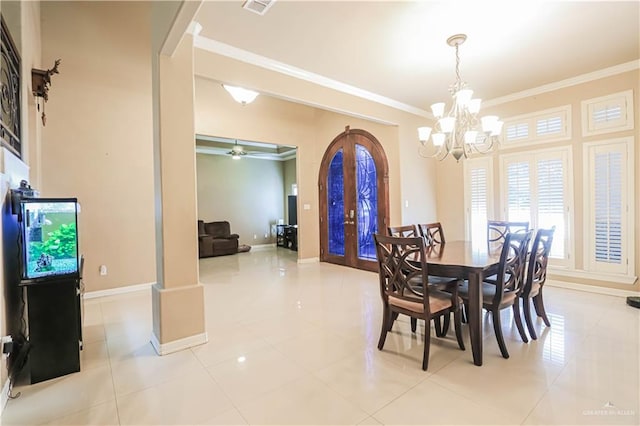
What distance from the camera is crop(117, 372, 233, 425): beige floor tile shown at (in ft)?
5.91

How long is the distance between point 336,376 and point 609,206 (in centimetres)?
440

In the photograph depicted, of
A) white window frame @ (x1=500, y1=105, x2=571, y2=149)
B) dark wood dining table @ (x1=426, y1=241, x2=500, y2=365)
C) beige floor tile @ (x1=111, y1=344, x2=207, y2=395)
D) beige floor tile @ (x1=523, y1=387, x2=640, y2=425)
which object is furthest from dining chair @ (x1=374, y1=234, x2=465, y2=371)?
white window frame @ (x1=500, y1=105, x2=571, y2=149)

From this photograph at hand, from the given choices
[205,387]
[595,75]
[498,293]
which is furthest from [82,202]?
[595,75]

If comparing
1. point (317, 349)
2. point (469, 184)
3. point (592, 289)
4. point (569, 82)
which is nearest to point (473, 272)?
point (317, 349)

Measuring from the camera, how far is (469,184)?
5.49 meters

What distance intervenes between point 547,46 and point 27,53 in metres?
5.45

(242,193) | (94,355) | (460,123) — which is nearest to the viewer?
(94,355)

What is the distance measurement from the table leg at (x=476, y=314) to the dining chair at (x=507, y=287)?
Result: 200mm

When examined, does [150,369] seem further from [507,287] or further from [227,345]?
[507,287]

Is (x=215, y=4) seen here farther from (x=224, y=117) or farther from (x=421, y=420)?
(x=421, y=420)

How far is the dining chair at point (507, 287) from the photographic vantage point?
2.45 meters

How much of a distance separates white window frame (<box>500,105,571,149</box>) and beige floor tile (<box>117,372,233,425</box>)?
529cm

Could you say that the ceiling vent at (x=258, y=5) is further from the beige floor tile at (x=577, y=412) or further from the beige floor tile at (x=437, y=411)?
the beige floor tile at (x=577, y=412)

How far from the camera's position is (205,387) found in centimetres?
211
